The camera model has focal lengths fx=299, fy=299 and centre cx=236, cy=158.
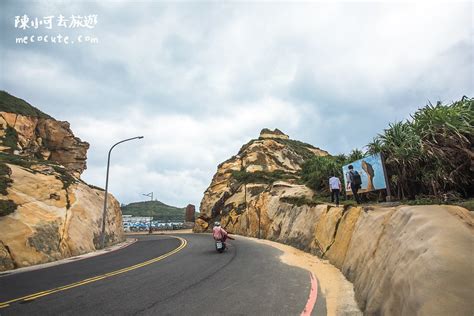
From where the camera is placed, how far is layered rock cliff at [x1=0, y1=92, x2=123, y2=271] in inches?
576

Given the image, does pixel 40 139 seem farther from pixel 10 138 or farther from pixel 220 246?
pixel 220 246

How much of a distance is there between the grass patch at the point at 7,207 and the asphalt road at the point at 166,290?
5385mm

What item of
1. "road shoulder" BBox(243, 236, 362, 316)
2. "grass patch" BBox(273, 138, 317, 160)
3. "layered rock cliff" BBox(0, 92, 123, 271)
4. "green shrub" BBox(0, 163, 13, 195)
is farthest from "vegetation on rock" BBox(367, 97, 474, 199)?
"grass patch" BBox(273, 138, 317, 160)

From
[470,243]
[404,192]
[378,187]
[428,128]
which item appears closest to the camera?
[470,243]

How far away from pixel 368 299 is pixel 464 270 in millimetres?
2390

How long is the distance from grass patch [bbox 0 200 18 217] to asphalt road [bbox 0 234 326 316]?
5385 mm

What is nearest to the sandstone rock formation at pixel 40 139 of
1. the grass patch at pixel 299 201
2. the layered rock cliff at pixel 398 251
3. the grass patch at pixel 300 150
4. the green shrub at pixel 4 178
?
the green shrub at pixel 4 178

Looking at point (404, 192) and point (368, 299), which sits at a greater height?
point (404, 192)

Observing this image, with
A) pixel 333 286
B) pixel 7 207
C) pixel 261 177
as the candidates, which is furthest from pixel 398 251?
pixel 261 177

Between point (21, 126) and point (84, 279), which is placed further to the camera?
point (21, 126)

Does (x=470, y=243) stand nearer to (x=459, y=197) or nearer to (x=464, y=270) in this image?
(x=464, y=270)

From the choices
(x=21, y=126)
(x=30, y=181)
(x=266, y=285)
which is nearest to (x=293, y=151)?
(x=21, y=126)

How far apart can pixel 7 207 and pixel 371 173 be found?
61.0 ft

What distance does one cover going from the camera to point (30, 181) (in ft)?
61.9
